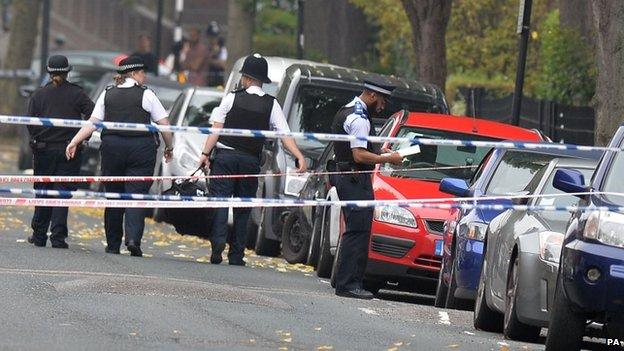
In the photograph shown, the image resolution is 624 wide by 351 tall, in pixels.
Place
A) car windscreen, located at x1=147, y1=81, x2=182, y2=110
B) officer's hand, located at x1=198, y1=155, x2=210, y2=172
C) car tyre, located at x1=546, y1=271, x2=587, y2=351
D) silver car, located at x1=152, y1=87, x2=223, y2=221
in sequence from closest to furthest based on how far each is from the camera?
car tyre, located at x1=546, y1=271, x2=587, y2=351
officer's hand, located at x1=198, y1=155, x2=210, y2=172
silver car, located at x1=152, y1=87, x2=223, y2=221
car windscreen, located at x1=147, y1=81, x2=182, y2=110

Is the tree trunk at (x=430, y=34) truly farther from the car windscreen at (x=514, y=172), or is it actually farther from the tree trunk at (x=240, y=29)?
the car windscreen at (x=514, y=172)

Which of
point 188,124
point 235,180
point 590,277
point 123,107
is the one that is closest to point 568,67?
point 188,124

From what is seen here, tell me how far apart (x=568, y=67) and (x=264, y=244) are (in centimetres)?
745

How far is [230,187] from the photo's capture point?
16.8 metres

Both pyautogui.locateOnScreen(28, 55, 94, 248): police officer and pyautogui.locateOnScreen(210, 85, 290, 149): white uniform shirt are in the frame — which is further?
pyautogui.locateOnScreen(28, 55, 94, 248): police officer

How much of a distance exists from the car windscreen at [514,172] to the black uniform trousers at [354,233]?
3.12 feet

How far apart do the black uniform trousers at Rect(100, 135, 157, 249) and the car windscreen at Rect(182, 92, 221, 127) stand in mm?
6420

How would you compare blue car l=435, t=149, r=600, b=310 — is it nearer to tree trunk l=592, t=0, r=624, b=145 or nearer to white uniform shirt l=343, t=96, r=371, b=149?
white uniform shirt l=343, t=96, r=371, b=149

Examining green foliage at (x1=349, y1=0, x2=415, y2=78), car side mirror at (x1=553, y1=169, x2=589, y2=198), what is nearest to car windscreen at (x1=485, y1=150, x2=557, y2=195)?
car side mirror at (x1=553, y1=169, x2=589, y2=198)

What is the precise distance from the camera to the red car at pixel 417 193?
15695 millimetres

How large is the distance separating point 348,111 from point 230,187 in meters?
2.39

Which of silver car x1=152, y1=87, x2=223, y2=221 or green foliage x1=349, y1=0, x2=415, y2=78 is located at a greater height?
green foliage x1=349, y1=0, x2=415, y2=78

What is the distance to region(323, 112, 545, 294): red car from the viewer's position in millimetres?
15695

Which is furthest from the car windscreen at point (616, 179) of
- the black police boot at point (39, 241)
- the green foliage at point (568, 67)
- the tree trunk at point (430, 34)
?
the tree trunk at point (430, 34)
